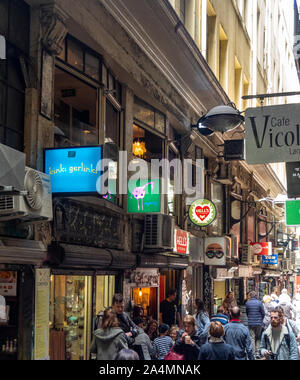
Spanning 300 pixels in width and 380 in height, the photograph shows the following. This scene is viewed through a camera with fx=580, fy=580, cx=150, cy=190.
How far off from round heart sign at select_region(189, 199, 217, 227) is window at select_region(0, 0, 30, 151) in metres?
10.1

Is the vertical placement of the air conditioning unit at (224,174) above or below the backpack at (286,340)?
above

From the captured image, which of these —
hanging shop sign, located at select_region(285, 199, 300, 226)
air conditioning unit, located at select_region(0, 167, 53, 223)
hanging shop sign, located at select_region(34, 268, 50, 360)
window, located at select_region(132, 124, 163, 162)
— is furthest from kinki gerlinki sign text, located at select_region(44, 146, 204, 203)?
hanging shop sign, located at select_region(285, 199, 300, 226)

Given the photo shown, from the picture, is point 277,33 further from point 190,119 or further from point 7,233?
point 7,233

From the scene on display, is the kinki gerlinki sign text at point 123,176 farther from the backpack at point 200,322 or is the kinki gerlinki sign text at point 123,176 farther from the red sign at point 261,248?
the red sign at point 261,248

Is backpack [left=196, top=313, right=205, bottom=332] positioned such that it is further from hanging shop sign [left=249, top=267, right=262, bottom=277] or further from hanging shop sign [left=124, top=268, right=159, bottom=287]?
hanging shop sign [left=249, top=267, right=262, bottom=277]

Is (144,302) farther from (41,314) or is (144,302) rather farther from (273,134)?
(273,134)

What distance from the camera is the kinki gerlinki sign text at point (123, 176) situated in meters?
8.91

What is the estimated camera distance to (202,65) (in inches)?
672

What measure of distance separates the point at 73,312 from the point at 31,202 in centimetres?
357

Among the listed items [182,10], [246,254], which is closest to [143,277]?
[182,10]

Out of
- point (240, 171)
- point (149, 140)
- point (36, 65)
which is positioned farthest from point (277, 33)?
point (36, 65)

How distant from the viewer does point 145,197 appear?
42.7 feet

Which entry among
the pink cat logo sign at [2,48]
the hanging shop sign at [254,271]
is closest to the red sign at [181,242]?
the pink cat logo sign at [2,48]

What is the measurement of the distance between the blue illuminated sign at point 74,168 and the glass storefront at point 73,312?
1824 mm
